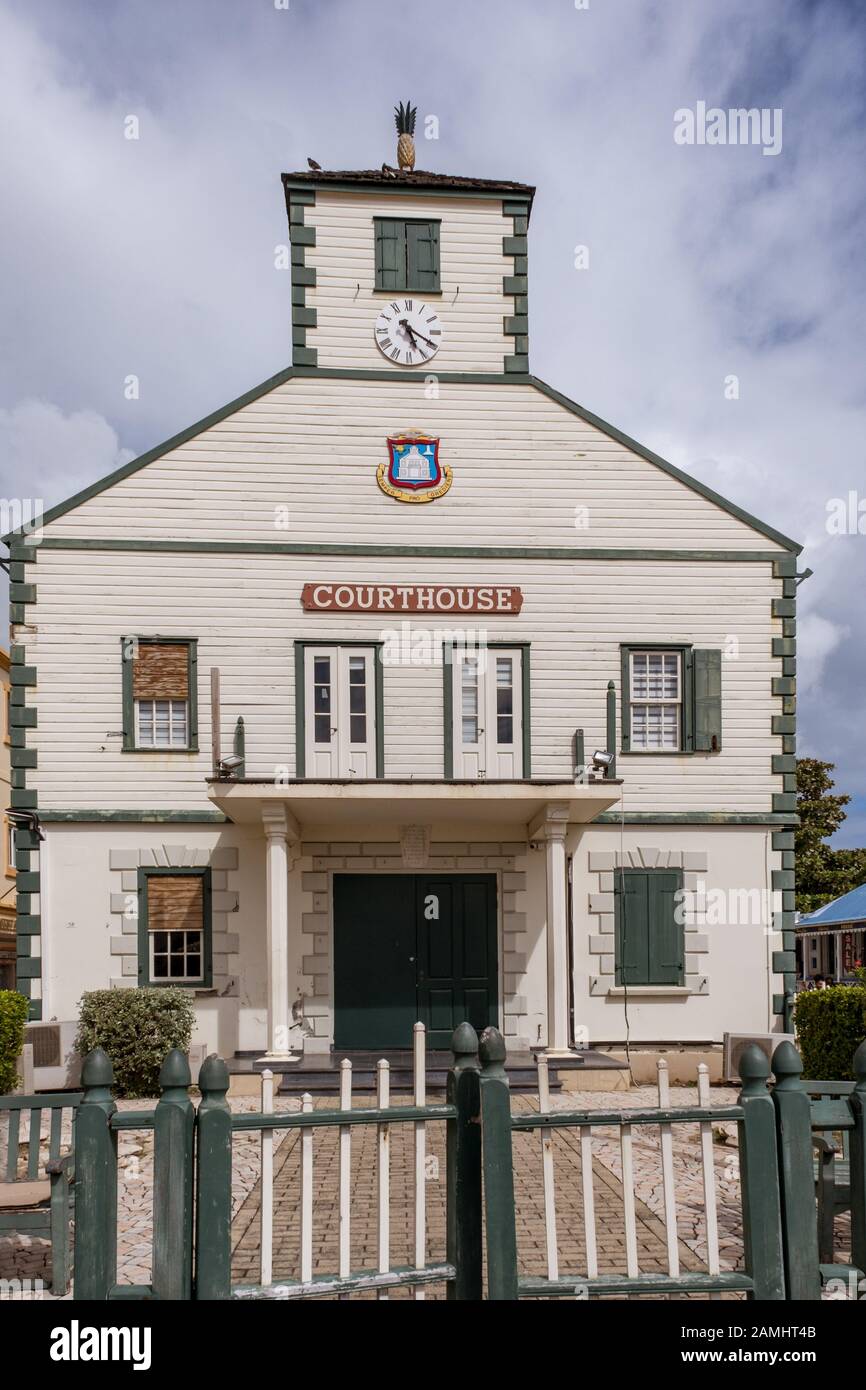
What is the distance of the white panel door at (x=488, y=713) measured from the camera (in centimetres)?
1511

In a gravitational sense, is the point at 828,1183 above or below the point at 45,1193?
above

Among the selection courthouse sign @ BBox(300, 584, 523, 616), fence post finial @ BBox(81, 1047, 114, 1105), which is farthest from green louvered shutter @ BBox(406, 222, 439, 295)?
fence post finial @ BBox(81, 1047, 114, 1105)

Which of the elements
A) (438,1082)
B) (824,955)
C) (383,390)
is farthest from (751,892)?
(824,955)

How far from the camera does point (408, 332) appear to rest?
51.6 feet

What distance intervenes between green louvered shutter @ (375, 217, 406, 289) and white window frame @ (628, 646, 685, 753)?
6278 mm

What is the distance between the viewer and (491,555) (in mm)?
15367

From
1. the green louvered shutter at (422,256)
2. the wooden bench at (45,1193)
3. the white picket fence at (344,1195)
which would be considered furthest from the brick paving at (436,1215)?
the green louvered shutter at (422,256)

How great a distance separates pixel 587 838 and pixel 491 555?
13.5ft

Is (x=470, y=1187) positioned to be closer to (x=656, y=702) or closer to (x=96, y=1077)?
(x=96, y=1077)

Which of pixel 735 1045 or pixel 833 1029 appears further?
pixel 735 1045

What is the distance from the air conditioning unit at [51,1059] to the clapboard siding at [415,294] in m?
9.64

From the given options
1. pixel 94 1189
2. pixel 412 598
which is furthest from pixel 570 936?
pixel 94 1189

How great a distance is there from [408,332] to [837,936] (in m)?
23.2

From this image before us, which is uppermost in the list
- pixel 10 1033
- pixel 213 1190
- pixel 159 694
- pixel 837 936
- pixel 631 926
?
pixel 159 694
